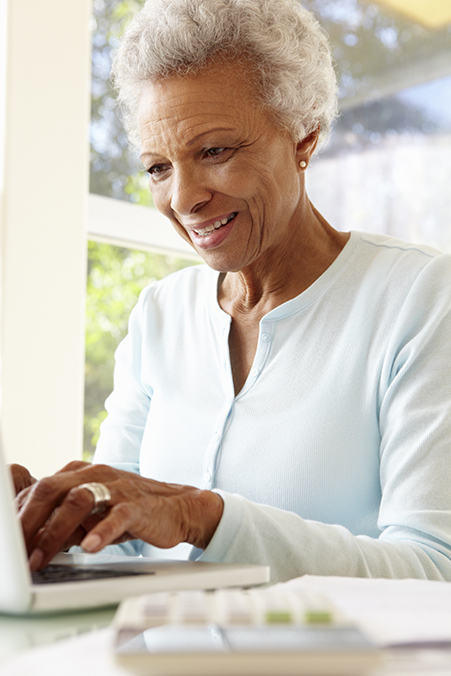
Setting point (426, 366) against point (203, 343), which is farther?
point (203, 343)

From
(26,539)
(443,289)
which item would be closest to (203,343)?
(443,289)

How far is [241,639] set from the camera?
1.23 ft

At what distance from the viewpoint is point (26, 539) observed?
0.70 meters

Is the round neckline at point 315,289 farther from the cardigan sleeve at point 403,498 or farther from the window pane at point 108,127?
the window pane at point 108,127

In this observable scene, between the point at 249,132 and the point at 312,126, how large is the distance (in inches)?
6.9

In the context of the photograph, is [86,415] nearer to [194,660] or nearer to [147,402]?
Result: [147,402]

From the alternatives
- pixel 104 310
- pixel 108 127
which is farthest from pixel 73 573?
pixel 108 127

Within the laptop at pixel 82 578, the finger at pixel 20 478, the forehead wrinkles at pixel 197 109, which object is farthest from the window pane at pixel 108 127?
the laptop at pixel 82 578

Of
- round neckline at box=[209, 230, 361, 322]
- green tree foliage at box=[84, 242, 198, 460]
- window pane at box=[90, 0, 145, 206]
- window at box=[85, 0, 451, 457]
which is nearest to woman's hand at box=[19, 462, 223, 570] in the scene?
round neckline at box=[209, 230, 361, 322]

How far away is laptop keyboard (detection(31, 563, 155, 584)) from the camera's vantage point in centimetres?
62

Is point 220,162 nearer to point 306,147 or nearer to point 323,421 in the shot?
point 306,147

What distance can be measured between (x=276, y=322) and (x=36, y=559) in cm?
72

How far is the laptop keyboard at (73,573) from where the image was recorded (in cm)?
62

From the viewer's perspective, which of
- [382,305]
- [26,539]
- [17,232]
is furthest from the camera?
[17,232]
